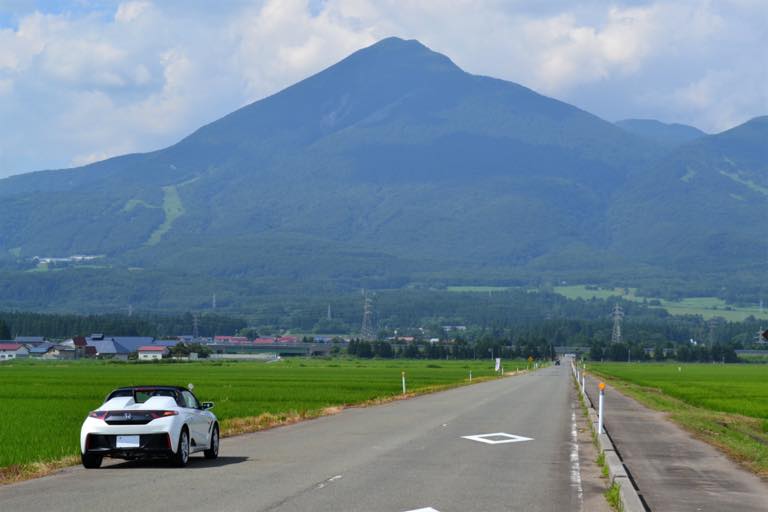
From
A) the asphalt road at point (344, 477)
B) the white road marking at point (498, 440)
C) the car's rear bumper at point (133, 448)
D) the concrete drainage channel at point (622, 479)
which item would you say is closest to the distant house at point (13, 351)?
the asphalt road at point (344, 477)

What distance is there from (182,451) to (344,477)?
3.08 metres

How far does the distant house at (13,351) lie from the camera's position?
589ft

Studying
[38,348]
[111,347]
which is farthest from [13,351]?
[111,347]

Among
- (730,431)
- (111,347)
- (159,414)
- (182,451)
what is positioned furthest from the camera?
(111,347)

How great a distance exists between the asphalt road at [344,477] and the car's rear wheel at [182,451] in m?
Result: 0.18

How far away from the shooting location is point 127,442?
20.2m

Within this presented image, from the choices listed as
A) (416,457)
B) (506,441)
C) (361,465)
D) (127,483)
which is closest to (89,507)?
(127,483)

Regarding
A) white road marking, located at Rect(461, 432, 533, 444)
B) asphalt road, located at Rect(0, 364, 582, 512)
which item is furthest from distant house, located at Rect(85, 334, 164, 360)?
asphalt road, located at Rect(0, 364, 582, 512)

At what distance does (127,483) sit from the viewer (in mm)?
18500

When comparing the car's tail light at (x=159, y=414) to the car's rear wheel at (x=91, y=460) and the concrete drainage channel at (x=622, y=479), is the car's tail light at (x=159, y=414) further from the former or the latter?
the concrete drainage channel at (x=622, y=479)

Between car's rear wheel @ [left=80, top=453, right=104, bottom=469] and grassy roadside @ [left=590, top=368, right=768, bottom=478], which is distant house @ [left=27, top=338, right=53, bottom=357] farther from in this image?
car's rear wheel @ [left=80, top=453, right=104, bottom=469]

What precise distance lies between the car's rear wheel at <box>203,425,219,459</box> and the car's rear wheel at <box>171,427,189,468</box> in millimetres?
1452

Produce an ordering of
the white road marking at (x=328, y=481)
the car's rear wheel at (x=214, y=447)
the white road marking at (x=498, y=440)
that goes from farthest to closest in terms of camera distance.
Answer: the white road marking at (x=498, y=440), the car's rear wheel at (x=214, y=447), the white road marking at (x=328, y=481)

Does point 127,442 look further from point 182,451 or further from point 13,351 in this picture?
point 13,351
